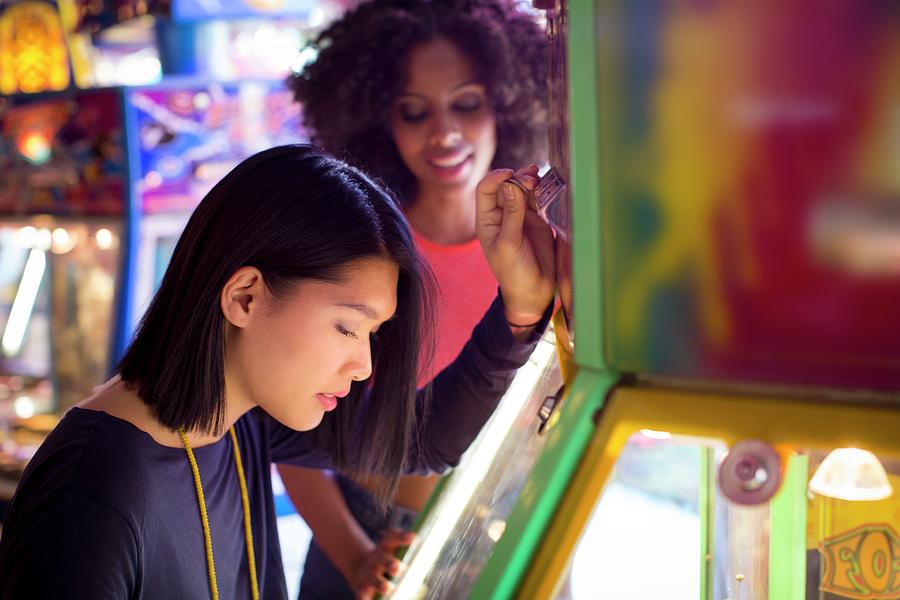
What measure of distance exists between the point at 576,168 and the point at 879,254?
214mm

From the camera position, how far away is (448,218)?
1856mm

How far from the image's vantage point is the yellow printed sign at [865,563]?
829 millimetres

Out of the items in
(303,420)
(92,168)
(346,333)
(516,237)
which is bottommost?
(303,420)

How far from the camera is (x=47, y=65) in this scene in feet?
14.4

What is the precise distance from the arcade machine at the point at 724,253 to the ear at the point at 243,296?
0.50m

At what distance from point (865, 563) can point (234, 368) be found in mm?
729

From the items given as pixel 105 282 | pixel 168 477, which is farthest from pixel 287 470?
pixel 105 282

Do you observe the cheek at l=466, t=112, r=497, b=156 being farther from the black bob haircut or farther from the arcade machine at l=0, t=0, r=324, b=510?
the arcade machine at l=0, t=0, r=324, b=510

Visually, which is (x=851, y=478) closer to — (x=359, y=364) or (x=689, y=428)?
(x=689, y=428)

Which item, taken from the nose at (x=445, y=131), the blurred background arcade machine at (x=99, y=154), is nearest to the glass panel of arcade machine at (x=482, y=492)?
the nose at (x=445, y=131)

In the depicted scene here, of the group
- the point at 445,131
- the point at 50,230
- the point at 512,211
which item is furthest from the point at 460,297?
the point at 50,230

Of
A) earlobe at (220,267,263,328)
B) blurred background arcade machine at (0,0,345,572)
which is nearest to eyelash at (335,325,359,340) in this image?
earlobe at (220,267,263,328)

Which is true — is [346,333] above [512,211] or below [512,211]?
below

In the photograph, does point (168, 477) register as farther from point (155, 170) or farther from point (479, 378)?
point (155, 170)
